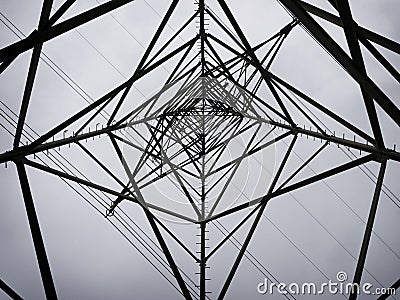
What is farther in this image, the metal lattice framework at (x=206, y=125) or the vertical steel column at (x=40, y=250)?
the vertical steel column at (x=40, y=250)

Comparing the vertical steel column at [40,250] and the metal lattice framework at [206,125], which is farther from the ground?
the metal lattice framework at [206,125]

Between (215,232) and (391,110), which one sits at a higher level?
(215,232)

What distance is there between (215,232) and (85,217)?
10.3 m

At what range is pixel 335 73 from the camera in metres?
34.8

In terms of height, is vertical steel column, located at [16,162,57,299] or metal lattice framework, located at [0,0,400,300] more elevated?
metal lattice framework, located at [0,0,400,300]

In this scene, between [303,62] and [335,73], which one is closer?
[303,62]

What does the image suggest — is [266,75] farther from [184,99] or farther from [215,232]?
[215,232]

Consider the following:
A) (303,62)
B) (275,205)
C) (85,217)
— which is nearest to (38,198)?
Result: (85,217)

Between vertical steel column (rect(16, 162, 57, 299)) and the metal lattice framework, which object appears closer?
the metal lattice framework

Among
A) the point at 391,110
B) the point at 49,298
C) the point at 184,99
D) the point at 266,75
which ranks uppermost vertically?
the point at 184,99

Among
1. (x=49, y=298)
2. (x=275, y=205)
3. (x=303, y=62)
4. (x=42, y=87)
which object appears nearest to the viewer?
(x=49, y=298)

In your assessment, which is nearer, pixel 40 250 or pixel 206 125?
pixel 40 250

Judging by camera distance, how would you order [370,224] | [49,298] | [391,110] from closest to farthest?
[391,110] < [49,298] < [370,224]

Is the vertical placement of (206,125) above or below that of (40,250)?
above
